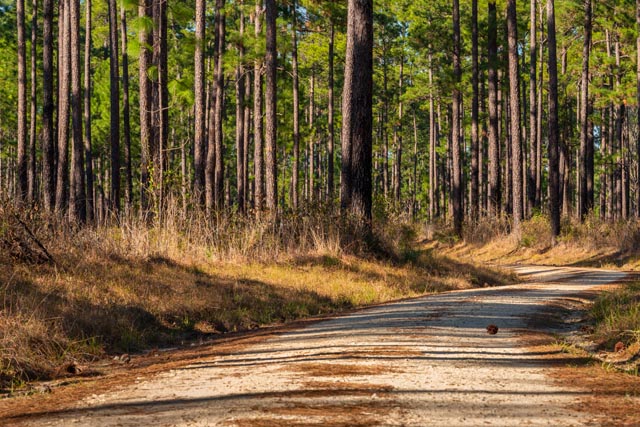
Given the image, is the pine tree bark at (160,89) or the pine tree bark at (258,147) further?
the pine tree bark at (258,147)

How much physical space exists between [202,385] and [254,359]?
50.3 inches

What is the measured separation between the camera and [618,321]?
8164 mm

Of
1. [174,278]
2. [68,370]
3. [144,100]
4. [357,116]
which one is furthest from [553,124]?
[68,370]

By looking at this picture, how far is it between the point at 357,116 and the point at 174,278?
7151mm

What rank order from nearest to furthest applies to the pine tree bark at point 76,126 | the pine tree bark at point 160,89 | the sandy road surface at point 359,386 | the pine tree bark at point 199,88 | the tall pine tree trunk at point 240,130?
the sandy road surface at point 359,386, the pine tree bark at point 160,89, the pine tree bark at point 199,88, the pine tree bark at point 76,126, the tall pine tree trunk at point 240,130

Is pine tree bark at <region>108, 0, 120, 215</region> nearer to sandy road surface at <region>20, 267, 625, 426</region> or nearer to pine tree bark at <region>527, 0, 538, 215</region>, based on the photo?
pine tree bark at <region>527, 0, 538, 215</region>

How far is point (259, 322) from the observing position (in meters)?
10.1

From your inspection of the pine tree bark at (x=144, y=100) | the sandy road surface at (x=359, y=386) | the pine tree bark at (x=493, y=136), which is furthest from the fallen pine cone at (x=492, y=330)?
the pine tree bark at (x=493, y=136)

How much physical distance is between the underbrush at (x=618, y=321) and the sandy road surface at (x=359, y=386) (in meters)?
0.90

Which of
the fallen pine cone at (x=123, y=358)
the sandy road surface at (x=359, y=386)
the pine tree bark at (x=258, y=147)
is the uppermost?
the pine tree bark at (x=258, y=147)

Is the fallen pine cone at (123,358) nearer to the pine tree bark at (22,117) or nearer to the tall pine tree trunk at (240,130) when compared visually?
the pine tree bark at (22,117)

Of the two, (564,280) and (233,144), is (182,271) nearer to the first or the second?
(564,280)

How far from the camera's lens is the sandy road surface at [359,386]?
4.17 metres

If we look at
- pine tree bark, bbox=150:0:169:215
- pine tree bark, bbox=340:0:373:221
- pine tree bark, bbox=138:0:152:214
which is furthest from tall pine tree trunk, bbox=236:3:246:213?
pine tree bark, bbox=340:0:373:221
